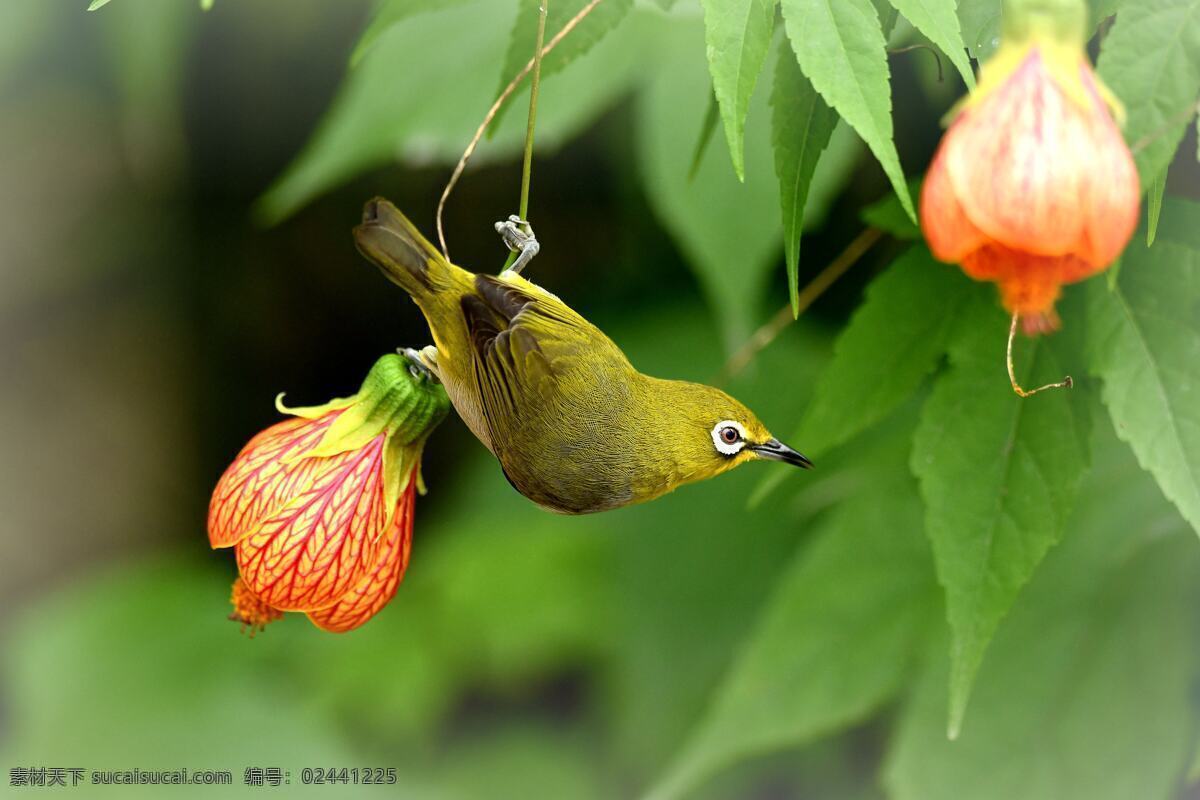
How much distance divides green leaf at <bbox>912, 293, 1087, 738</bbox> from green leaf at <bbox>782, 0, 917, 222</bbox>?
269 mm

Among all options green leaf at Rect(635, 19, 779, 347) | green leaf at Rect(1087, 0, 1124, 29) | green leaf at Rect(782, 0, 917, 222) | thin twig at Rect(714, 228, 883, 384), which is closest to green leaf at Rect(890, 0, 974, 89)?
green leaf at Rect(782, 0, 917, 222)

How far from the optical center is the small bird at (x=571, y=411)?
2.84 ft

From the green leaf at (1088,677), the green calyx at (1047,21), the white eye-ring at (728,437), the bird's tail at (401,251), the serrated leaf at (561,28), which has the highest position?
the serrated leaf at (561,28)

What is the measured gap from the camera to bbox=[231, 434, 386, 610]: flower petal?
2.74ft

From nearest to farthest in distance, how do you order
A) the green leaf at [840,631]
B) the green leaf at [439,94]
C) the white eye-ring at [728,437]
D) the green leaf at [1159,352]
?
the green leaf at [1159,352]
the white eye-ring at [728,437]
the green leaf at [840,631]
the green leaf at [439,94]

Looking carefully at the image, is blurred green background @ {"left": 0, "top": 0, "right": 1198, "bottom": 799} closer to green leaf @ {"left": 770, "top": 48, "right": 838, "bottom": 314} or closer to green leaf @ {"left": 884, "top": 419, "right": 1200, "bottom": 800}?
green leaf @ {"left": 884, "top": 419, "right": 1200, "bottom": 800}

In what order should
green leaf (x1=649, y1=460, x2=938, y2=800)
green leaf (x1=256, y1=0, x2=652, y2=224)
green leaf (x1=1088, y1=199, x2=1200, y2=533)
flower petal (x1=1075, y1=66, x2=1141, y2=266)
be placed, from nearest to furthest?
flower petal (x1=1075, y1=66, x2=1141, y2=266) < green leaf (x1=1088, y1=199, x2=1200, y2=533) < green leaf (x1=649, y1=460, x2=938, y2=800) < green leaf (x1=256, y1=0, x2=652, y2=224)

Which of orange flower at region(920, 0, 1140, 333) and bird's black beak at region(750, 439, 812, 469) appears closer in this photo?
orange flower at region(920, 0, 1140, 333)

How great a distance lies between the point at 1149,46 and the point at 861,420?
354mm

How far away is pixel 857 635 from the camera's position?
1.25 meters

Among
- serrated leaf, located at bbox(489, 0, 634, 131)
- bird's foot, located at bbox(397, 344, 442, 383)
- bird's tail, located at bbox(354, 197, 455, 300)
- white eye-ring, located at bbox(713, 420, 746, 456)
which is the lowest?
white eye-ring, located at bbox(713, 420, 746, 456)

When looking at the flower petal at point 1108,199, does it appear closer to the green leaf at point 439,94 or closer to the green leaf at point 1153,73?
the green leaf at point 1153,73

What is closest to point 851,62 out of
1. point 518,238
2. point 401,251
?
point 518,238

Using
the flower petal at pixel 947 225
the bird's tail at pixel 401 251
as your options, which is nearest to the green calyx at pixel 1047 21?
the flower petal at pixel 947 225
